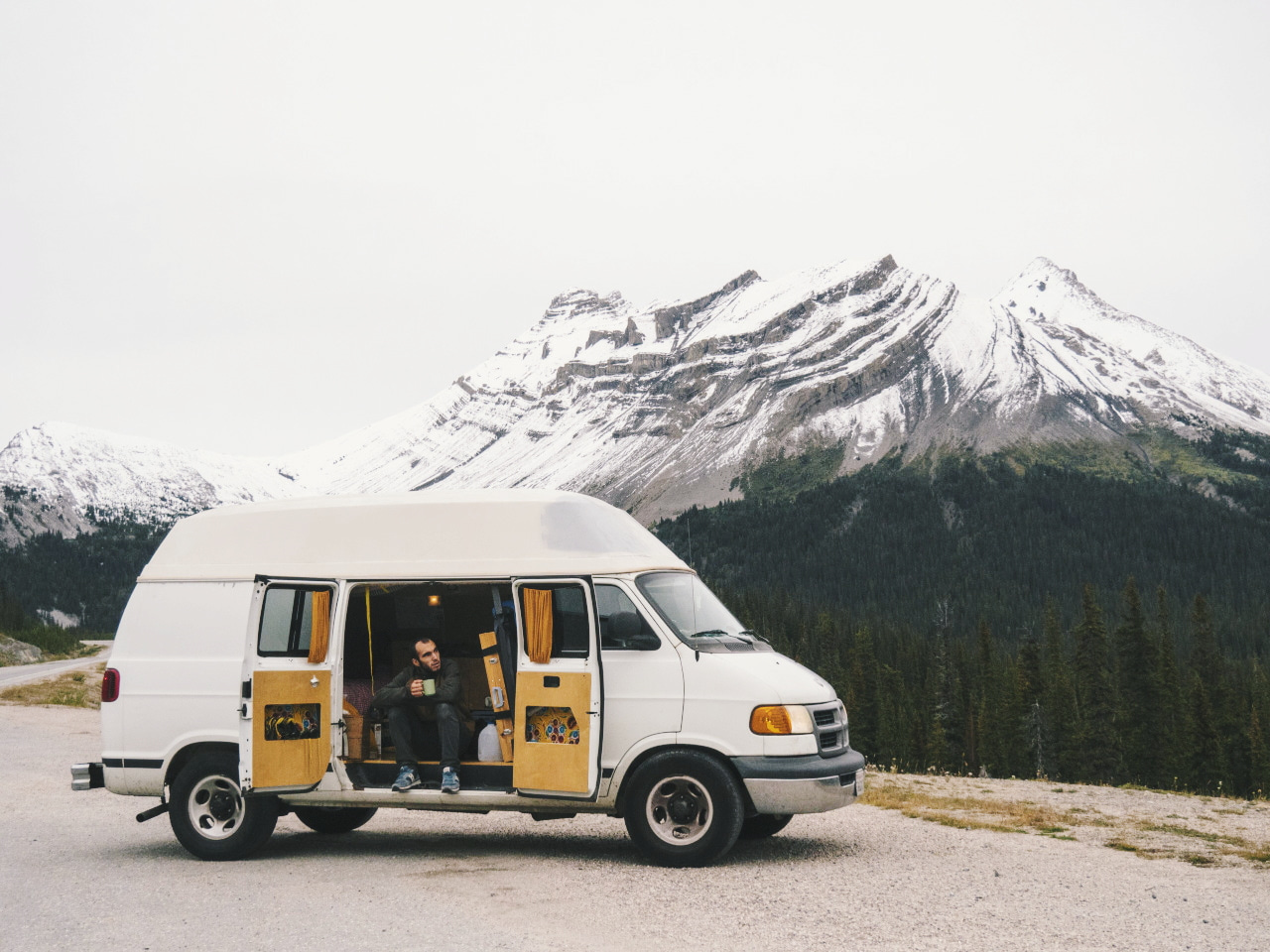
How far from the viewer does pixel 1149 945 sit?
7871 millimetres

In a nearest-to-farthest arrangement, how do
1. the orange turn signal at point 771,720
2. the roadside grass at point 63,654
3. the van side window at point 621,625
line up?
1. the orange turn signal at point 771,720
2. the van side window at point 621,625
3. the roadside grass at point 63,654

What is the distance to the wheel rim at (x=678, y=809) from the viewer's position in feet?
35.5

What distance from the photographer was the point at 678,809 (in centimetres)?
1092

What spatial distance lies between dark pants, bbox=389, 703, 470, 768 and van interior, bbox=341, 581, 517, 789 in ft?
0.29

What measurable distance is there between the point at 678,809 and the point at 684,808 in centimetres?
7

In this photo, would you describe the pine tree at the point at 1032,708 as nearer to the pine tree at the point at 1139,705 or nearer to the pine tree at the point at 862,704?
the pine tree at the point at 1139,705

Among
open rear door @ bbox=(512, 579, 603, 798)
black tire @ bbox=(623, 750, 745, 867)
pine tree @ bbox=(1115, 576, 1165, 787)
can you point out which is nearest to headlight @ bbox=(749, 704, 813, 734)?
black tire @ bbox=(623, 750, 745, 867)

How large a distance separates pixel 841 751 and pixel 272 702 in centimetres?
564

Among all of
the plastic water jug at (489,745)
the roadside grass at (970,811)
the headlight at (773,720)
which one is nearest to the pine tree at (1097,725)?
the roadside grass at (970,811)

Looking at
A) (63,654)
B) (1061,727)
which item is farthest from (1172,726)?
(63,654)

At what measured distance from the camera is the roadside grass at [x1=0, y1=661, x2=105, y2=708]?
3975cm

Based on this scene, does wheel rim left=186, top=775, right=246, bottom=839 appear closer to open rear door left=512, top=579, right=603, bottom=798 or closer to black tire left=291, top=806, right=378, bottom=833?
A: black tire left=291, top=806, right=378, bottom=833

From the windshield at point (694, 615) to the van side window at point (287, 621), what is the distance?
11.4 feet

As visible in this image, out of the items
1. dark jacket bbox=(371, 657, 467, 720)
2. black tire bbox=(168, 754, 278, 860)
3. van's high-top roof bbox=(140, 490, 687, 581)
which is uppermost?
van's high-top roof bbox=(140, 490, 687, 581)
